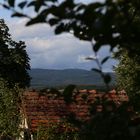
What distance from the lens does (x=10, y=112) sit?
72.8ft

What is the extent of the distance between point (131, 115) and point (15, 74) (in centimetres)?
3812

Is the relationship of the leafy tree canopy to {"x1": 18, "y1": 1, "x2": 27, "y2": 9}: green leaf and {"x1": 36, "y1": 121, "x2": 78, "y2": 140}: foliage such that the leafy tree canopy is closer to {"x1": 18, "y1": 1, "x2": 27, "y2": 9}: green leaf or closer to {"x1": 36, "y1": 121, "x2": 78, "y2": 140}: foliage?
{"x1": 18, "y1": 1, "x2": 27, "y2": 9}: green leaf

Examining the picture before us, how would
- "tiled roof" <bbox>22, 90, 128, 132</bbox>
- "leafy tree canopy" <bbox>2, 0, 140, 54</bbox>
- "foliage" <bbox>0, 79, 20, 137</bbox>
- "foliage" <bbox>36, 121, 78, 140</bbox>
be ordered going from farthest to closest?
"foliage" <bbox>0, 79, 20, 137</bbox> < "tiled roof" <bbox>22, 90, 128, 132</bbox> < "foliage" <bbox>36, 121, 78, 140</bbox> < "leafy tree canopy" <bbox>2, 0, 140, 54</bbox>

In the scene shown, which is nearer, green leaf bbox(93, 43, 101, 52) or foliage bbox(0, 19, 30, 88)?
green leaf bbox(93, 43, 101, 52)

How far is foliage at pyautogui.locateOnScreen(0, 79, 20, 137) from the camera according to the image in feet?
70.5

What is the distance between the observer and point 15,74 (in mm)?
41188

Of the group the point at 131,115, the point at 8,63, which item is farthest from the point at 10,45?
the point at 131,115

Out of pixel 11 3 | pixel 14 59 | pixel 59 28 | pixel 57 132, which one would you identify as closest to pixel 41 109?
pixel 57 132

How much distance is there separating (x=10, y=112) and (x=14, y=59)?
67.6ft

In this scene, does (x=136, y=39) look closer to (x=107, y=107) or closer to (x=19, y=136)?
(x=107, y=107)

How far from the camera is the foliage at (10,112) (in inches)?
846

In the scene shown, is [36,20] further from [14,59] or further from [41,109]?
[14,59]

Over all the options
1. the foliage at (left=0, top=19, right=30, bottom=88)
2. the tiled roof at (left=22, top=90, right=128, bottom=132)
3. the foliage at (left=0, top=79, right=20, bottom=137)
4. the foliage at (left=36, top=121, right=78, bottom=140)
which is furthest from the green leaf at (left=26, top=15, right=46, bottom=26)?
the foliage at (left=0, top=19, right=30, bottom=88)

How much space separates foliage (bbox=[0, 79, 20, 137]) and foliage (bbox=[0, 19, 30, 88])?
17.7 meters
